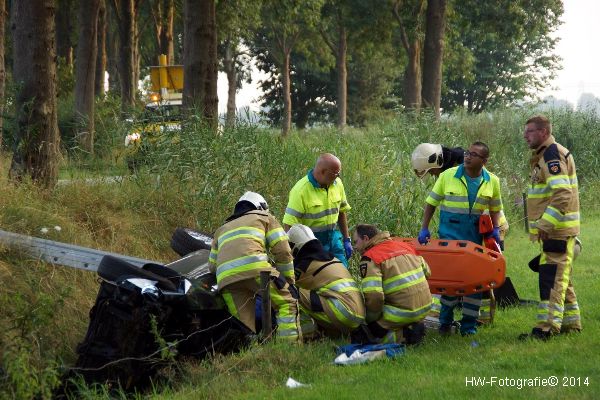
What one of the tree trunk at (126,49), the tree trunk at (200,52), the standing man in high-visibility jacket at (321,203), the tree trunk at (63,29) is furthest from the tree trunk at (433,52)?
the standing man in high-visibility jacket at (321,203)

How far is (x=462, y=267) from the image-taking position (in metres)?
8.23

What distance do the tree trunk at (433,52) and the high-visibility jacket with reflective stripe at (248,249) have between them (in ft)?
55.5

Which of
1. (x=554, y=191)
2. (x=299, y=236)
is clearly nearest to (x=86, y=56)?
(x=299, y=236)

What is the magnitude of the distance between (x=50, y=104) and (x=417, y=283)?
573 centimetres

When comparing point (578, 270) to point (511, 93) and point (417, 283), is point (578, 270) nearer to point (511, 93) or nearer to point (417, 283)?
point (417, 283)

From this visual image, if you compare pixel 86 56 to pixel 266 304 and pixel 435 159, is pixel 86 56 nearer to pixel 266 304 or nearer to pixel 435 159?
pixel 435 159

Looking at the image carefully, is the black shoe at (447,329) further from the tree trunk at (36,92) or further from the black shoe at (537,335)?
the tree trunk at (36,92)

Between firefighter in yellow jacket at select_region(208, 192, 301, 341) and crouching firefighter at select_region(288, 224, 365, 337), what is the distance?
28 cm

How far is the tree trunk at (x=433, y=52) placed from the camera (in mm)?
24828

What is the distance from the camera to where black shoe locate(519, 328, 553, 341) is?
808 centimetres

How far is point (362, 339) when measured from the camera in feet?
27.0

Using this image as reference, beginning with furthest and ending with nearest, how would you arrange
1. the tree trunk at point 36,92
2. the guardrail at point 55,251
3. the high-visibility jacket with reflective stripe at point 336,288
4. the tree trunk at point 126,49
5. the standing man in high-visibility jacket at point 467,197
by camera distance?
1. the tree trunk at point 126,49
2. the tree trunk at point 36,92
3. the standing man in high-visibility jacket at point 467,197
4. the guardrail at point 55,251
5. the high-visibility jacket with reflective stripe at point 336,288

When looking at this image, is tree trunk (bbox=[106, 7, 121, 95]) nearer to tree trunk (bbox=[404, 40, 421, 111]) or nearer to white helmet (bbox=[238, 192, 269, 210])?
tree trunk (bbox=[404, 40, 421, 111])

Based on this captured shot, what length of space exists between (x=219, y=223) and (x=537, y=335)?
4360 millimetres
